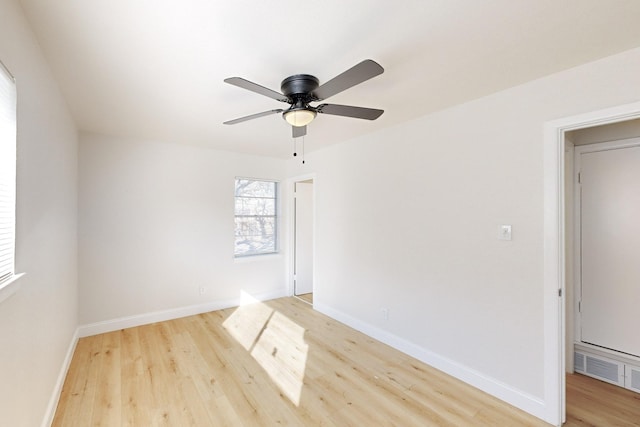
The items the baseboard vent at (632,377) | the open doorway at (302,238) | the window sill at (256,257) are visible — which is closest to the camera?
the baseboard vent at (632,377)

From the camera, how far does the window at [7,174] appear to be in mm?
1213

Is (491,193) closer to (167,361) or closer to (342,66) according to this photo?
(342,66)

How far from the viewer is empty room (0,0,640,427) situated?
1.48m

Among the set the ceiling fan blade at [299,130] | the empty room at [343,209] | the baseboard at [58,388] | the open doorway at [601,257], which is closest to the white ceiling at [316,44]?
the empty room at [343,209]

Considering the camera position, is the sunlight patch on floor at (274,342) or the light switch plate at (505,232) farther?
the sunlight patch on floor at (274,342)

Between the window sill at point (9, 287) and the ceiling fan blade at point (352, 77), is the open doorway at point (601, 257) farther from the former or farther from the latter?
the window sill at point (9, 287)

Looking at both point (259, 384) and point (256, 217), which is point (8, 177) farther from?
point (256, 217)

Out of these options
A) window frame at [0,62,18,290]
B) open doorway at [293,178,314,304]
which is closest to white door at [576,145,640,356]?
open doorway at [293,178,314,304]

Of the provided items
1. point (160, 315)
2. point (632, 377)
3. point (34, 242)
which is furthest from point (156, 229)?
point (632, 377)

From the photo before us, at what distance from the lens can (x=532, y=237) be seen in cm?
208

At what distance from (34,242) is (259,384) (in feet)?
6.21

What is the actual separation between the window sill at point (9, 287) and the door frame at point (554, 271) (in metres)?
3.05

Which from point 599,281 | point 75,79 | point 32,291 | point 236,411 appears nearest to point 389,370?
point 236,411

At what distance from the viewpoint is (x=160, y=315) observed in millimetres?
3762
